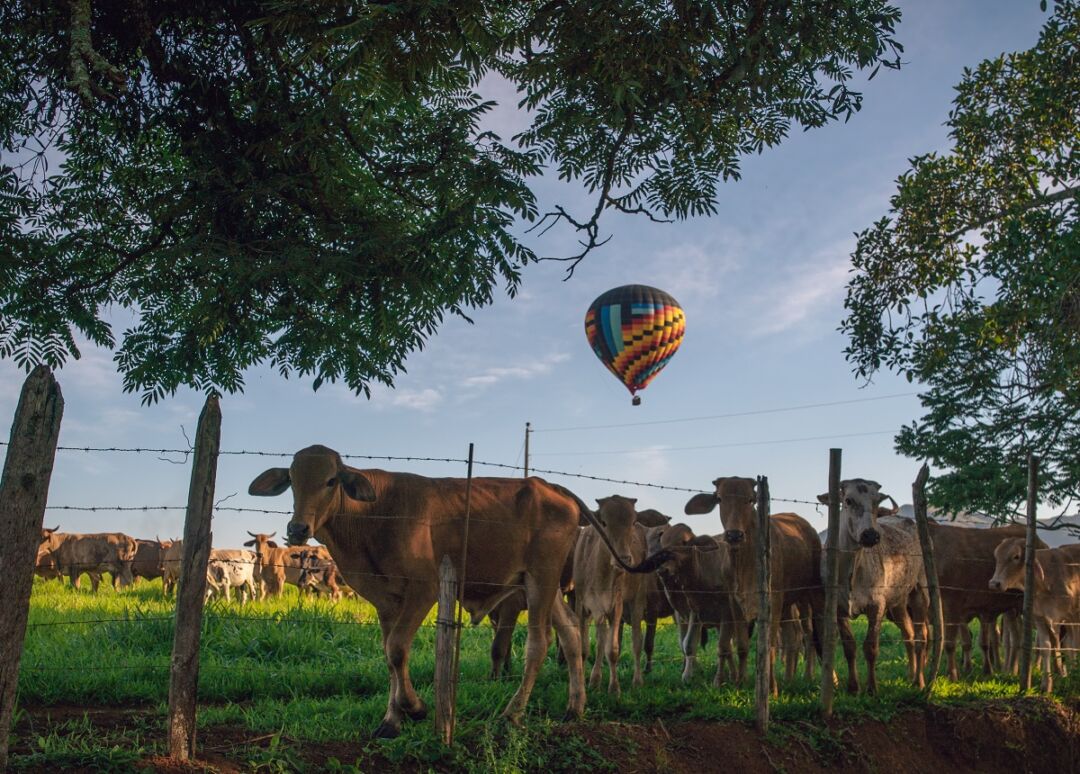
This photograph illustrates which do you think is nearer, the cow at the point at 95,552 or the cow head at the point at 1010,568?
the cow head at the point at 1010,568

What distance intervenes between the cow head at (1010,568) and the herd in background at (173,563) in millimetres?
14671

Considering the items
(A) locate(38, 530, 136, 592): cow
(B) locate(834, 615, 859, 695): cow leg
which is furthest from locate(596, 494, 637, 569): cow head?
(A) locate(38, 530, 136, 592): cow

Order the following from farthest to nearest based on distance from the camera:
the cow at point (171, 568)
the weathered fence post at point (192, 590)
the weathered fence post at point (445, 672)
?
the cow at point (171, 568) < the weathered fence post at point (445, 672) < the weathered fence post at point (192, 590)

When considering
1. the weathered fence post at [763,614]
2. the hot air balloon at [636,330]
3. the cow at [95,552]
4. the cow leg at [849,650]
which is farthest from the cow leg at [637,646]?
the cow at [95,552]

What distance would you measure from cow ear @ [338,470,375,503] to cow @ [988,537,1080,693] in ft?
28.5

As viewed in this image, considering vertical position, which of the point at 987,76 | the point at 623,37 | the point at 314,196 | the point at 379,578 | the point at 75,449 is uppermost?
the point at 987,76

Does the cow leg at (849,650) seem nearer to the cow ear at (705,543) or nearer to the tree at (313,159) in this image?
the cow ear at (705,543)

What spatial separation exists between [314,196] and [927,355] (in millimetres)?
11270

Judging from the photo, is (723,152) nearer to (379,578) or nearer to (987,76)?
(987,76)

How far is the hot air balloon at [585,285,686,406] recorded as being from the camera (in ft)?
78.9

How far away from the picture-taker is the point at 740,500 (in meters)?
11.8

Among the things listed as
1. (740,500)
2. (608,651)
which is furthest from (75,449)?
(740,500)

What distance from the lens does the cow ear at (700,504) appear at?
12.0m

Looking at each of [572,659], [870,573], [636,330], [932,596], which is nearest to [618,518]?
[572,659]
